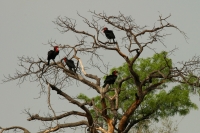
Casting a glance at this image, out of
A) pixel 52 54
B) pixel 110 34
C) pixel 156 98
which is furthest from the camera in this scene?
pixel 156 98

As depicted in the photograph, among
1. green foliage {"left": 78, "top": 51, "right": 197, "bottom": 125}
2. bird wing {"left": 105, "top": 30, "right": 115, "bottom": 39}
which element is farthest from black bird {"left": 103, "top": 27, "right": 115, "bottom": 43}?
green foliage {"left": 78, "top": 51, "right": 197, "bottom": 125}

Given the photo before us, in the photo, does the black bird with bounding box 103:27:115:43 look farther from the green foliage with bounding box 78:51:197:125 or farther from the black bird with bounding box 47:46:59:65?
the green foliage with bounding box 78:51:197:125

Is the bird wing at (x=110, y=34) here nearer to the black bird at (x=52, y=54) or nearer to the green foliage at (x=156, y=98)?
the black bird at (x=52, y=54)

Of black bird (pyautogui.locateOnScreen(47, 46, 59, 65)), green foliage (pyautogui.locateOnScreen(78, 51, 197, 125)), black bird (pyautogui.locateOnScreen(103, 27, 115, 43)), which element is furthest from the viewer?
green foliage (pyautogui.locateOnScreen(78, 51, 197, 125))

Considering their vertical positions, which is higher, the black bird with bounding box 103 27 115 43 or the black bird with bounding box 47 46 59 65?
the black bird with bounding box 103 27 115 43

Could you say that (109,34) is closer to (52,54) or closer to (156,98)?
(52,54)

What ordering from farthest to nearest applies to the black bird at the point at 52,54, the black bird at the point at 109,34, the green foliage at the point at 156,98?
the green foliage at the point at 156,98
the black bird at the point at 109,34
the black bird at the point at 52,54

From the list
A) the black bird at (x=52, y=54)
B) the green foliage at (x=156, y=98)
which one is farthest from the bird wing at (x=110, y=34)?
the green foliage at (x=156, y=98)

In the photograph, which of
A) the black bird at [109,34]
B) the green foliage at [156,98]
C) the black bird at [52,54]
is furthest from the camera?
the green foliage at [156,98]

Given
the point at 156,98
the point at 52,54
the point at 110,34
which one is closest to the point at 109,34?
the point at 110,34

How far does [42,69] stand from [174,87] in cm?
1309

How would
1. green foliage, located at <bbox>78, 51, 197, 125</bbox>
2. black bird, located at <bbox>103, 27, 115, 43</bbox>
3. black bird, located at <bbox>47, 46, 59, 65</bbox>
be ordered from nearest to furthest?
black bird, located at <bbox>47, 46, 59, 65</bbox>
black bird, located at <bbox>103, 27, 115, 43</bbox>
green foliage, located at <bbox>78, 51, 197, 125</bbox>

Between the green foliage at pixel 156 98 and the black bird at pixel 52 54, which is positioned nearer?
the black bird at pixel 52 54

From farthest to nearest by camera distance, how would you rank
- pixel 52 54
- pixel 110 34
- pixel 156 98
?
pixel 156 98 < pixel 110 34 < pixel 52 54
